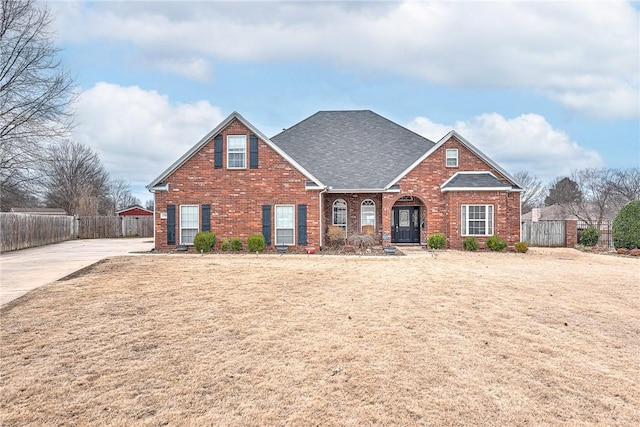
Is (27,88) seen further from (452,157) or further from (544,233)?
(544,233)

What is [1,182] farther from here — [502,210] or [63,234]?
[502,210]

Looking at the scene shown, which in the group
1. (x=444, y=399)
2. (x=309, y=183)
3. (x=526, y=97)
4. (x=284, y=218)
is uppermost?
(x=526, y=97)

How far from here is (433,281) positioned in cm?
987

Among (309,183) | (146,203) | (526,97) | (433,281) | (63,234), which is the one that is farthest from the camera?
(146,203)

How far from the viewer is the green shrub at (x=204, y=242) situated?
17141mm

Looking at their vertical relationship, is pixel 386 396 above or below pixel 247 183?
below

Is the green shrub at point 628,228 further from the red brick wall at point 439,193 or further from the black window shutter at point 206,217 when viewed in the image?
the black window shutter at point 206,217

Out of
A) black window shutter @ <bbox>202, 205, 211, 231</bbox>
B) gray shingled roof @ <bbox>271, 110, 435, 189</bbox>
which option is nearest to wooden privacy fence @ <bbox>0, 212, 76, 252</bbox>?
black window shutter @ <bbox>202, 205, 211, 231</bbox>

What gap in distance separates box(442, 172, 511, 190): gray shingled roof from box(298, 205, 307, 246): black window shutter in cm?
709

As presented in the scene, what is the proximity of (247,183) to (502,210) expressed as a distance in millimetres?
12356

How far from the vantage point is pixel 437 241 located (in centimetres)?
1844

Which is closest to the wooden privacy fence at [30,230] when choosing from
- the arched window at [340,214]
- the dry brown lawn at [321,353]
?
the dry brown lawn at [321,353]

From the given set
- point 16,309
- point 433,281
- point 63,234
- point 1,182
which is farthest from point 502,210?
point 63,234

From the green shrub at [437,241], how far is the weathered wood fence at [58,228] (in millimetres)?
20921
